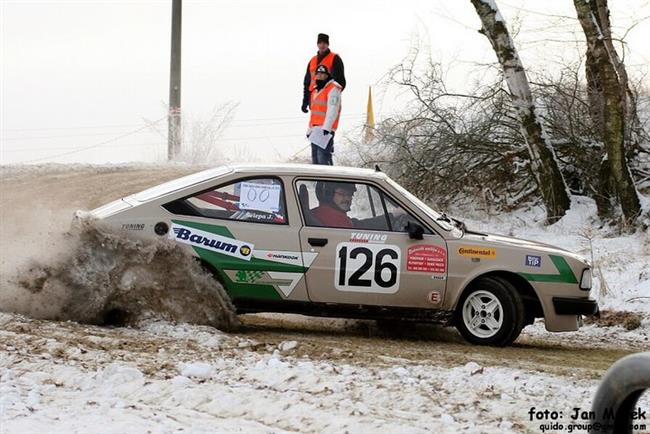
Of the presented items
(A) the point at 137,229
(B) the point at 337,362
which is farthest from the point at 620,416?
(A) the point at 137,229

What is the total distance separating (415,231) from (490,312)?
3.06 feet

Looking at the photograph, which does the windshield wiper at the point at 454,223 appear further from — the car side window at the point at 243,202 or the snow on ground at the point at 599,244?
the snow on ground at the point at 599,244

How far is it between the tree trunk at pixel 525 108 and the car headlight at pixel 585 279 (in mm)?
6042

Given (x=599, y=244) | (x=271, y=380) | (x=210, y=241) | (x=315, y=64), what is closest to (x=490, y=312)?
(x=210, y=241)

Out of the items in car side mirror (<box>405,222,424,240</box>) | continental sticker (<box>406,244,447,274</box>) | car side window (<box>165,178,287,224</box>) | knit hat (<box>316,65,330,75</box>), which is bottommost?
continental sticker (<box>406,244,447,274</box>)

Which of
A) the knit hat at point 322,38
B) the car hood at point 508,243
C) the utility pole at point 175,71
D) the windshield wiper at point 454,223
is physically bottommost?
the car hood at point 508,243

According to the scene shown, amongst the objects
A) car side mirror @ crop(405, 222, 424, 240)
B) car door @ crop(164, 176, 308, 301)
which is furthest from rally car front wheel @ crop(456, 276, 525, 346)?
car door @ crop(164, 176, 308, 301)

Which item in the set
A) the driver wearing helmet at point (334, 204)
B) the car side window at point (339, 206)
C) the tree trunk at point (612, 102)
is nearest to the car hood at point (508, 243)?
the car side window at point (339, 206)

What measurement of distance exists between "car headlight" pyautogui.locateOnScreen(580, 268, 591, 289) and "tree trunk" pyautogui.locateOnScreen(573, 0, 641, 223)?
541cm

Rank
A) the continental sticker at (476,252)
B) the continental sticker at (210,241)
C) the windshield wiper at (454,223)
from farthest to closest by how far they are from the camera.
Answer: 1. the windshield wiper at (454,223)
2. the continental sticker at (476,252)
3. the continental sticker at (210,241)

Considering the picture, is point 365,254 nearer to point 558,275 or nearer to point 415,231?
point 415,231

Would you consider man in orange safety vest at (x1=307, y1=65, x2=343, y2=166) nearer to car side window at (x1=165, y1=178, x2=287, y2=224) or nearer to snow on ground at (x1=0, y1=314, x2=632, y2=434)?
car side window at (x1=165, y1=178, x2=287, y2=224)

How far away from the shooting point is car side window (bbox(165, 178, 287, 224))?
8945 millimetres

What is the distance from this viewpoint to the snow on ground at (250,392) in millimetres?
5777
